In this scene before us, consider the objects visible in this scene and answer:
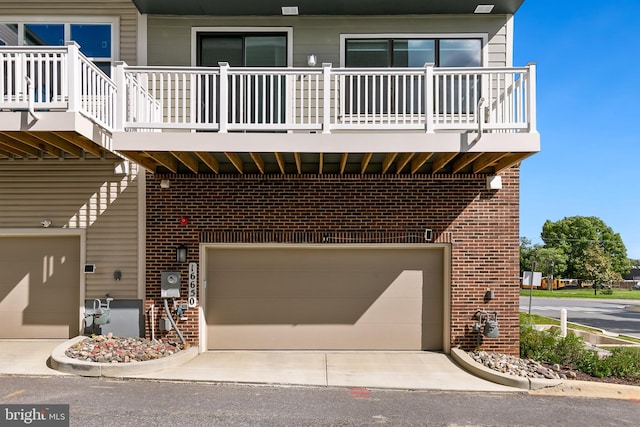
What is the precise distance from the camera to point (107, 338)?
24.9 ft

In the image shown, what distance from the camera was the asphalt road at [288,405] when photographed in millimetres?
5000

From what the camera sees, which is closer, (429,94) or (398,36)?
(429,94)

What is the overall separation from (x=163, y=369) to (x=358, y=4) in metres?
7.10

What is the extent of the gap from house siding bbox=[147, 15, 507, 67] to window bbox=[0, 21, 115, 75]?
0.85 meters

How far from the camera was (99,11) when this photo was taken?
26.8ft

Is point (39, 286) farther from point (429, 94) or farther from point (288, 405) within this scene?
point (429, 94)

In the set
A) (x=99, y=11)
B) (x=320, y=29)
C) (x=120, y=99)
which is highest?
(x=99, y=11)

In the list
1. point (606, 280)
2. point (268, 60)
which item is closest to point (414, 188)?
point (268, 60)

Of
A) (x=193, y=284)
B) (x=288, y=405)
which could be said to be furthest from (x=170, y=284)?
(x=288, y=405)

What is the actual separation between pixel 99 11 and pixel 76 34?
2.06ft

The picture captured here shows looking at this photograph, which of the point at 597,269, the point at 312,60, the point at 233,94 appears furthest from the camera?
the point at 597,269

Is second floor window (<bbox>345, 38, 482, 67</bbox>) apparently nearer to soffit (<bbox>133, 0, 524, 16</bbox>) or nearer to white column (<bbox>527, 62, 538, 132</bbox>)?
soffit (<bbox>133, 0, 524, 16</bbox>)

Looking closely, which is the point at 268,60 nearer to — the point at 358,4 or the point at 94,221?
the point at 358,4

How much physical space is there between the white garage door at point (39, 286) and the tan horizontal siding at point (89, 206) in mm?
378
